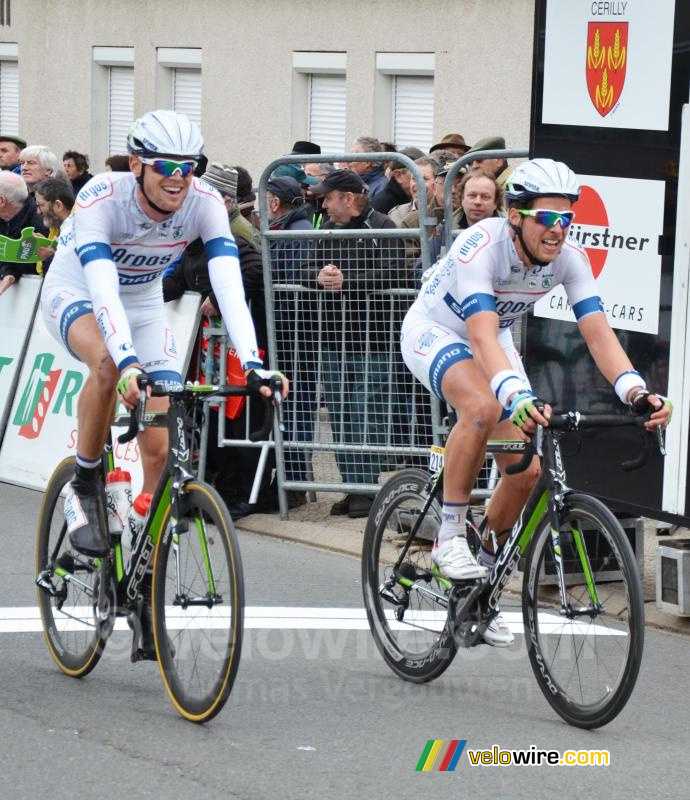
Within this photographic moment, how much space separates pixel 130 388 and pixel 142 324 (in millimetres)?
1004

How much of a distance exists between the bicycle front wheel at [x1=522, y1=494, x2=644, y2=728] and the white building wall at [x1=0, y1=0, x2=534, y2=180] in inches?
580

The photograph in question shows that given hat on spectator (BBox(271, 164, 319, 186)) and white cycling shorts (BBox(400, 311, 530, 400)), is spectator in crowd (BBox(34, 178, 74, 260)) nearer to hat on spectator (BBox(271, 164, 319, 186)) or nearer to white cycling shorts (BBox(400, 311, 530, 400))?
hat on spectator (BBox(271, 164, 319, 186))

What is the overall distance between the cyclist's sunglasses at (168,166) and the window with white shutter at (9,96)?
74.3 ft

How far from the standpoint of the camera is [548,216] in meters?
5.95

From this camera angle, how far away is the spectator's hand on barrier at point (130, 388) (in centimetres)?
561

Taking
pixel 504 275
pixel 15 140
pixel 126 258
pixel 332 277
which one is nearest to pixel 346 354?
pixel 332 277

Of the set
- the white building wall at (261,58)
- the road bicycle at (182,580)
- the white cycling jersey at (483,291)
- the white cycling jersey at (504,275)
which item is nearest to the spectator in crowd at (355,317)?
the white cycling jersey at (483,291)

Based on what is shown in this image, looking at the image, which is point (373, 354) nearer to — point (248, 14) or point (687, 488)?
point (687, 488)

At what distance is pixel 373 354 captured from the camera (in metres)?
10.2

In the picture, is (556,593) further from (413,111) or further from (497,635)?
(413,111)

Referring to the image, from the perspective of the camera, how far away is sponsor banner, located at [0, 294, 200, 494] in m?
11.6

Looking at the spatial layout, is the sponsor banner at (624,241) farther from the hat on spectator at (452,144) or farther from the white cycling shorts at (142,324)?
the hat on spectator at (452,144)

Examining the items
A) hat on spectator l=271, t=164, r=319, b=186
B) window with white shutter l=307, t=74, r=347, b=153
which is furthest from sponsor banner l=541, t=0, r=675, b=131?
window with white shutter l=307, t=74, r=347, b=153

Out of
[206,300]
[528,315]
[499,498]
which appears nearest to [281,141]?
[206,300]
